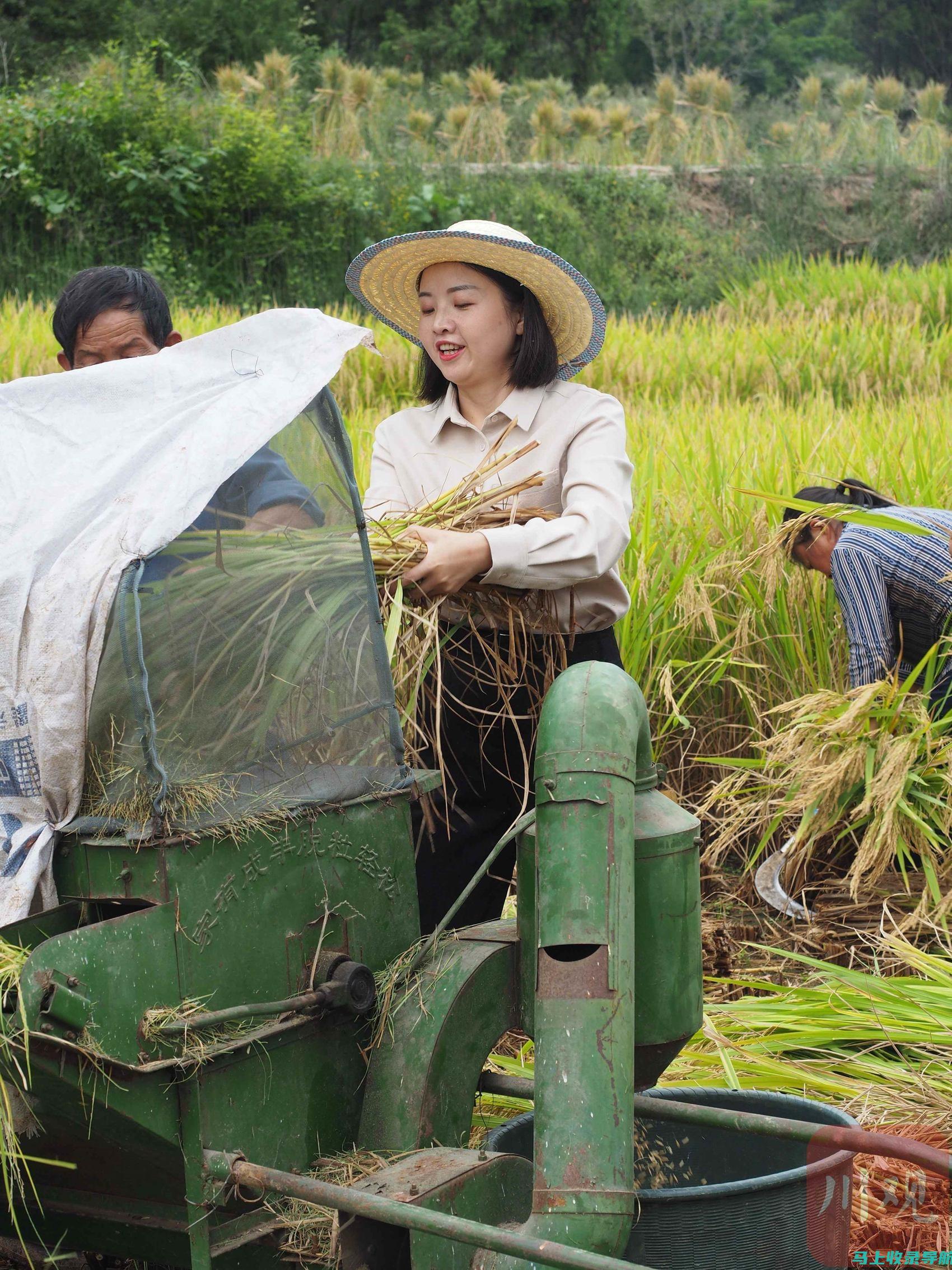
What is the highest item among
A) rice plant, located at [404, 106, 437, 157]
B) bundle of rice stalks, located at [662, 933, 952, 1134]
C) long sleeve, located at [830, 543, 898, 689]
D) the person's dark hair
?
rice plant, located at [404, 106, 437, 157]

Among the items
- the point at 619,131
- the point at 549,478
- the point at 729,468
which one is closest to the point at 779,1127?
the point at 549,478

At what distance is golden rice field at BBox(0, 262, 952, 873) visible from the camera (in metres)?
3.93

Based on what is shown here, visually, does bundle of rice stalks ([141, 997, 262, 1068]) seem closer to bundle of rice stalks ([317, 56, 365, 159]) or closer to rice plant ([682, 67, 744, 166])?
bundle of rice stalks ([317, 56, 365, 159])

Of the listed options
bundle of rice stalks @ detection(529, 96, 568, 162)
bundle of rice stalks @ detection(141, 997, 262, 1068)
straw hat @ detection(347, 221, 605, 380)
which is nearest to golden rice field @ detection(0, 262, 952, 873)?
straw hat @ detection(347, 221, 605, 380)

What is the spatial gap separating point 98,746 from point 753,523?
2936 millimetres

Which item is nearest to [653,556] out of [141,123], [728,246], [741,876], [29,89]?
[741,876]

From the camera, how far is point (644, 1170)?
2.24 m

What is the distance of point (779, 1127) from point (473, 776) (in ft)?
3.05

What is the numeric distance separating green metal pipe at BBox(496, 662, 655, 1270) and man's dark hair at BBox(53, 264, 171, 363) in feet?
4.12

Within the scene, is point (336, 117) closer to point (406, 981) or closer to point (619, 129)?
point (619, 129)

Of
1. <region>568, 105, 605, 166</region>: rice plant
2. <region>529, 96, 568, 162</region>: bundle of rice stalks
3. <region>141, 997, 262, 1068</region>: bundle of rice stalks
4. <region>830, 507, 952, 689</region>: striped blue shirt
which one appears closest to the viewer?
<region>141, 997, 262, 1068</region>: bundle of rice stalks

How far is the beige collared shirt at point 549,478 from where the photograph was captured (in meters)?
2.04

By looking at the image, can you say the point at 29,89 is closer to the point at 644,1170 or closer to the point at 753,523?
the point at 753,523

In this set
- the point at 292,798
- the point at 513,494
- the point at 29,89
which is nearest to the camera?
the point at 292,798
